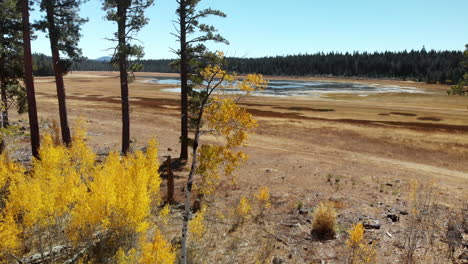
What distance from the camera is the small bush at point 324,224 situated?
10891 mm

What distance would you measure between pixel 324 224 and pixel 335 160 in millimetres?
11565

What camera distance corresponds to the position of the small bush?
1089 centimetres

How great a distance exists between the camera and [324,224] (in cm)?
1093

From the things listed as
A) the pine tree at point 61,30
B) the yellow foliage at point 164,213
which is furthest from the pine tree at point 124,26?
the yellow foliage at point 164,213

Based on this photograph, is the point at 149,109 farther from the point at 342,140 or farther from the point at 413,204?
the point at 413,204

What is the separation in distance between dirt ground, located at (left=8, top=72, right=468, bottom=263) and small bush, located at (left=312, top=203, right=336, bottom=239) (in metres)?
0.33

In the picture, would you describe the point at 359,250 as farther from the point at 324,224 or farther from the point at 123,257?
the point at 123,257

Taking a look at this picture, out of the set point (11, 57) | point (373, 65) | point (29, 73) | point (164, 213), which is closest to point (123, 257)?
point (164, 213)

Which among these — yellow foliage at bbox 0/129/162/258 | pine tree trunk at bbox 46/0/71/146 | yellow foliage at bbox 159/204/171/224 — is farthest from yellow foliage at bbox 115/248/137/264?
pine tree trunk at bbox 46/0/71/146

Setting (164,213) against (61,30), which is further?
(61,30)

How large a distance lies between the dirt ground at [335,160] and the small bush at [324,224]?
0.33 metres

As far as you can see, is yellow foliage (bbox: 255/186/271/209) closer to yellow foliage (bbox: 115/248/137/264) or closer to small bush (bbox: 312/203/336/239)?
small bush (bbox: 312/203/336/239)

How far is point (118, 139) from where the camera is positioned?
82.9 ft

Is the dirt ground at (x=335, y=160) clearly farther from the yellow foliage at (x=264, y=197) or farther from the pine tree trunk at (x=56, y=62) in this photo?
the pine tree trunk at (x=56, y=62)
